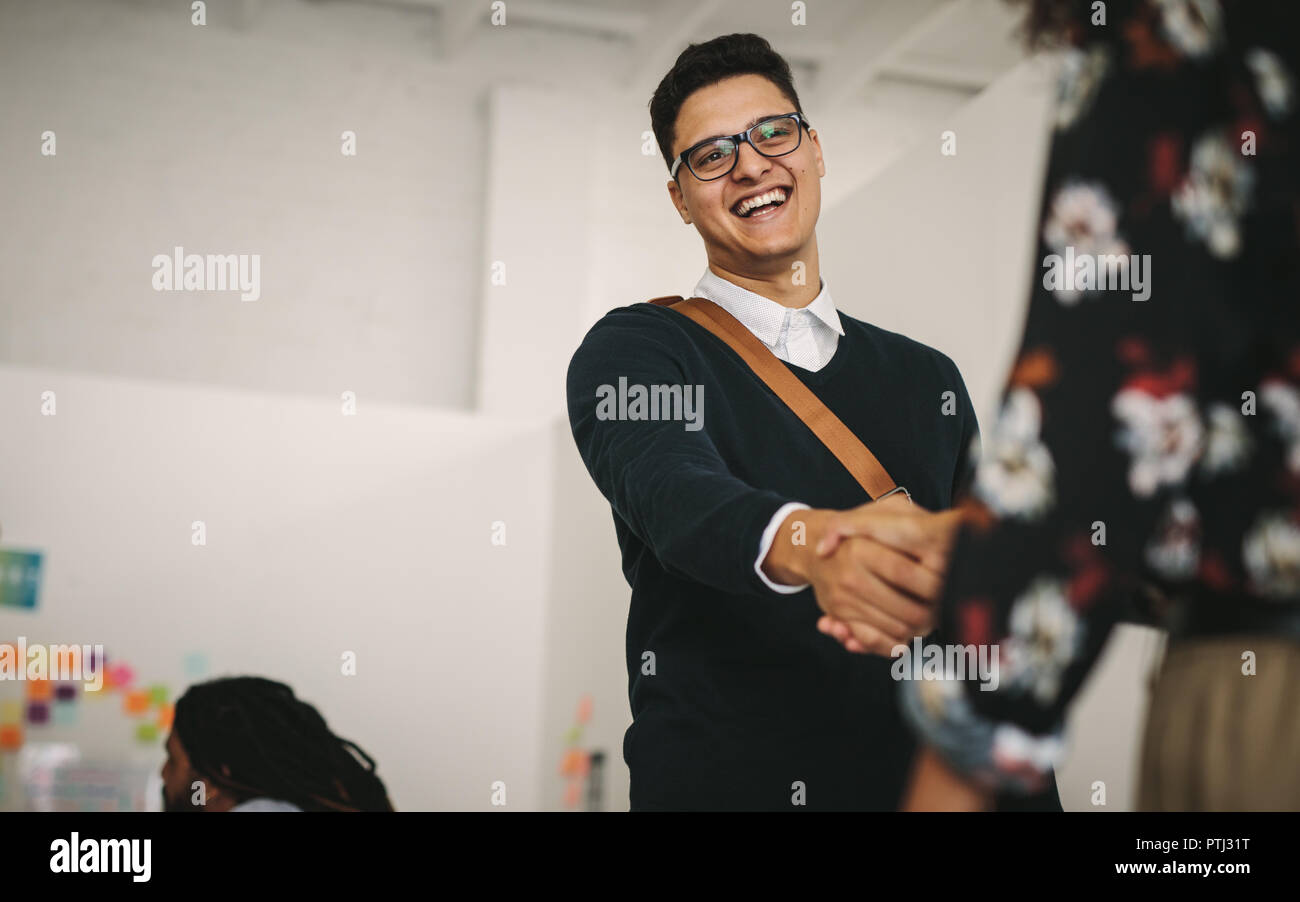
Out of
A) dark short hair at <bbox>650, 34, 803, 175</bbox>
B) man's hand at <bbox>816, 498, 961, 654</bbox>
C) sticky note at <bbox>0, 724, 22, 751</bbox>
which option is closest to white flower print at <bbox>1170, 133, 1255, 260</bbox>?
man's hand at <bbox>816, 498, 961, 654</bbox>

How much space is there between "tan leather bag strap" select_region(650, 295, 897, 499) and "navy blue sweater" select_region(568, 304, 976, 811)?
0.04 feet

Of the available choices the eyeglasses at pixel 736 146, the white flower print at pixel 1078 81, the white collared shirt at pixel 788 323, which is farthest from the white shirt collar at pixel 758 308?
the white flower print at pixel 1078 81

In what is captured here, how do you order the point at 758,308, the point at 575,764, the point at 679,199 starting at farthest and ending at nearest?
1. the point at 575,764
2. the point at 679,199
3. the point at 758,308

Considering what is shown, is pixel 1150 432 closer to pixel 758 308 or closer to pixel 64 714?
pixel 758 308

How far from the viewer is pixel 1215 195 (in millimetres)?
655

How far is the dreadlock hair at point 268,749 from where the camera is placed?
7.93ft

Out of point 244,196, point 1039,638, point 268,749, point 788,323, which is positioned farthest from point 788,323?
point 244,196

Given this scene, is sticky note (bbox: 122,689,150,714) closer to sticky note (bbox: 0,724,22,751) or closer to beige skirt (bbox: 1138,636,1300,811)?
sticky note (bbox: 0,724,22,751)

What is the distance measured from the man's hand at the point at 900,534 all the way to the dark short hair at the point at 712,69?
27.2 inches

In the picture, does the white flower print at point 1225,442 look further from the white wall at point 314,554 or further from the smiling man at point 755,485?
the white wall at point 314,554

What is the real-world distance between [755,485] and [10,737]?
457cm

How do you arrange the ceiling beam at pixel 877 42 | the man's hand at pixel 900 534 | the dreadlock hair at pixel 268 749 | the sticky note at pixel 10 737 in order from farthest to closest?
1. the ceiling beam at pixel 877 42
2. the sticky note at pixel 10 737
3. the dreadlock hair at pixel 268 749
4. the man's hand at pixel 900 534

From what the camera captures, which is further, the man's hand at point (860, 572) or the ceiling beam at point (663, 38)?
the ceiling beam at point (663, 38)
